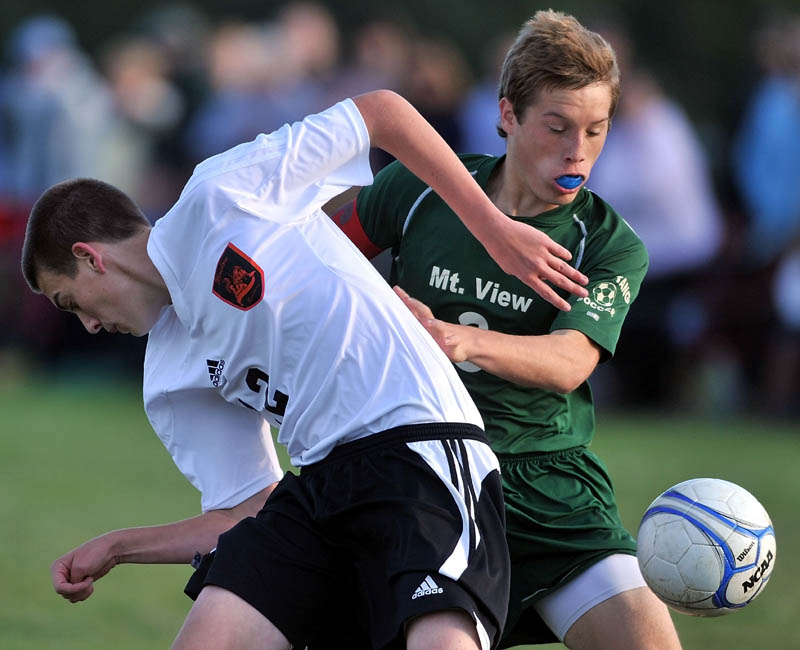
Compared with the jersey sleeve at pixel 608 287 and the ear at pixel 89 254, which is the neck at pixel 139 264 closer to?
the ear at pixel 89 254

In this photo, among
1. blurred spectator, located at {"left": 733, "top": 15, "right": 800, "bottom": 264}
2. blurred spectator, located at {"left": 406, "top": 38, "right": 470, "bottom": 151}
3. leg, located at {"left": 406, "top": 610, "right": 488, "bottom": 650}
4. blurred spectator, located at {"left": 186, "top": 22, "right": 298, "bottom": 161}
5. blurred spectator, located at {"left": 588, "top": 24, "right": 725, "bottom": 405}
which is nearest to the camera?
leg, located at {"left": 406, "top": 610, "right": 488, "bottom": 650}

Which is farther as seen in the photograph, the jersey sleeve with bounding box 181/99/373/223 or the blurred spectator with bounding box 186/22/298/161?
the blurred spectator with bounding box 186/22/298/161

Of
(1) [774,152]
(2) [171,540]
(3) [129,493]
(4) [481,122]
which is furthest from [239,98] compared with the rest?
(2) [171,540]

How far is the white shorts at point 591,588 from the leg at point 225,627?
2.94ft

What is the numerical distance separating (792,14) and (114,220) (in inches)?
609

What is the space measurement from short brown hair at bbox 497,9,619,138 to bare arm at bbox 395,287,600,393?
67 cm

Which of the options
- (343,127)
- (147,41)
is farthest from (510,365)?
(147,41)

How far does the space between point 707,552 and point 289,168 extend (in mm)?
1499

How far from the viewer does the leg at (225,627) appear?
3.25m

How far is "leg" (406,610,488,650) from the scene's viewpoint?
3146 millimetres

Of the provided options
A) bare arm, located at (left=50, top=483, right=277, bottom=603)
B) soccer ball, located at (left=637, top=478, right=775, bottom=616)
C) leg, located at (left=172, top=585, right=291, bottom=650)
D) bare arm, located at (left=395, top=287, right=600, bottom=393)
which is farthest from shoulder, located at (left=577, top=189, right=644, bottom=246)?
leg, located at (left=172, top=585, right=291, bottom=650)

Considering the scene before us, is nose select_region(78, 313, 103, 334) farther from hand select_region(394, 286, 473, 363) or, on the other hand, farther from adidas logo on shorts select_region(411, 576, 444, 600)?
adidas logo on shorts select_region(411, 576, 444, 600)

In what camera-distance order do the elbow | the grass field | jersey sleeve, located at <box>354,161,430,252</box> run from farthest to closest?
the grass field
jersey sleeve, located at <box>354,161,430,252</box>
the elbow

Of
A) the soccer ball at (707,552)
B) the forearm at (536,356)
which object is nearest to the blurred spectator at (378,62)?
the forearm at (536,356)
